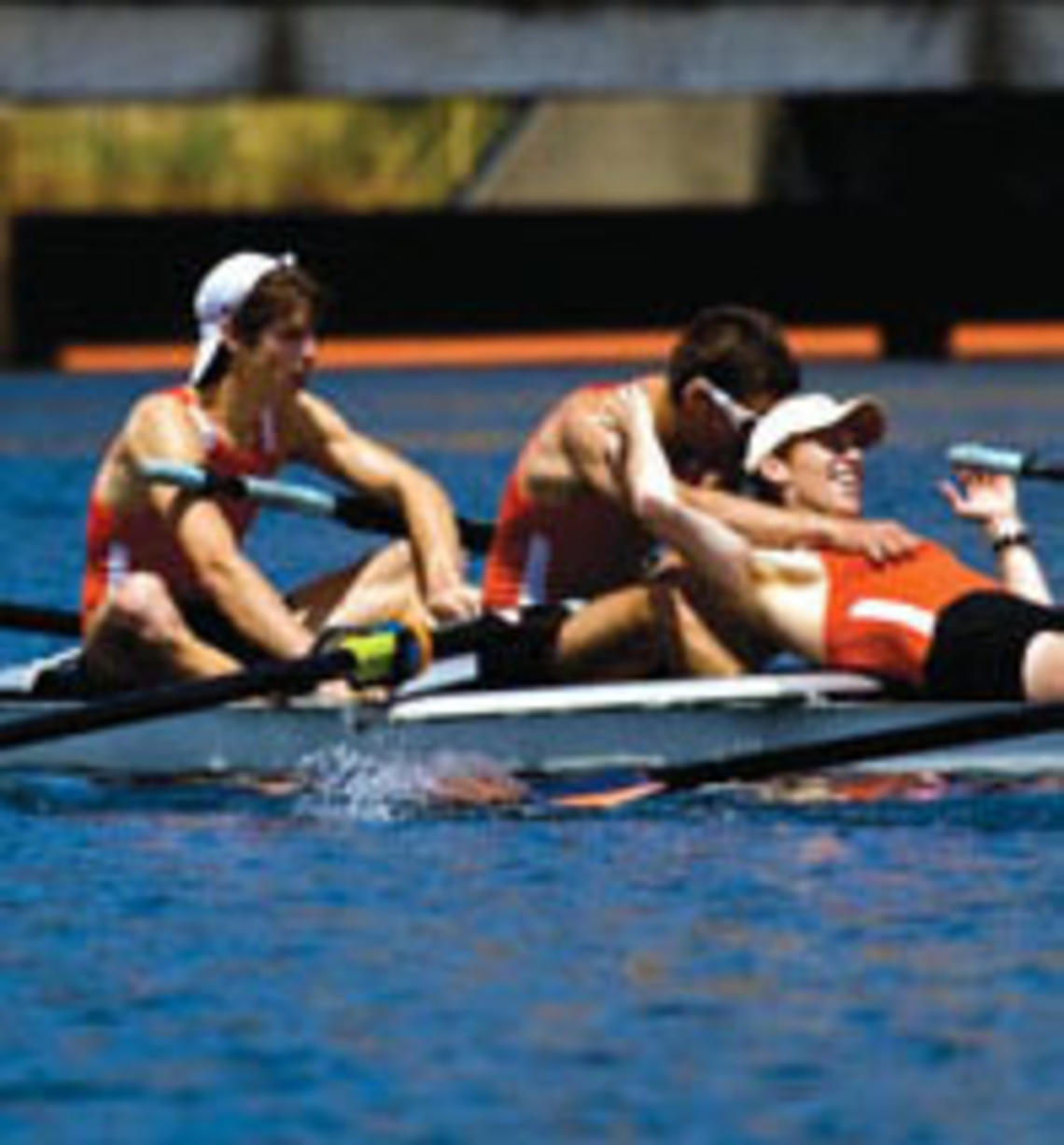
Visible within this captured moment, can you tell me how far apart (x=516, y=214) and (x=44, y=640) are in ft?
93.6

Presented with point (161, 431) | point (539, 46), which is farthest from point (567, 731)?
point (539, 46)

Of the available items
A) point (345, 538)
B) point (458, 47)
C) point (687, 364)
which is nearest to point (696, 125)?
point (458, 47)

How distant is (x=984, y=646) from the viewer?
50.7 ft

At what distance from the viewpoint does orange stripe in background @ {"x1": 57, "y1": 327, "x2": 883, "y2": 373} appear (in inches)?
2148

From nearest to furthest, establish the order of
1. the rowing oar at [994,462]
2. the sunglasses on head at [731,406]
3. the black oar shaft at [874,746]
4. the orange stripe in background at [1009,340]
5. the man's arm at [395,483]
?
the black oar shaft at [874,746] → the sunglasses on head at [731,406] → the rowing oar at [994,462] → the man's arm at [395,483] → the orange stripe in background at [1009,340]

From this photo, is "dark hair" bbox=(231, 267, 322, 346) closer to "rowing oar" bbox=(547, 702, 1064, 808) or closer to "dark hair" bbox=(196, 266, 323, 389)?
"dark hair" bbox=(196, 266, 323, 389)

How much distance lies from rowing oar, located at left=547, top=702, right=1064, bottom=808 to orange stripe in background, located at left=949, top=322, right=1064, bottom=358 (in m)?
38.4

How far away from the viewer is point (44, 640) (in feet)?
79.9

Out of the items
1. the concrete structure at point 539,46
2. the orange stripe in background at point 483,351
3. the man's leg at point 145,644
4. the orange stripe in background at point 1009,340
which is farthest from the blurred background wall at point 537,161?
the man's leg at point 145,644

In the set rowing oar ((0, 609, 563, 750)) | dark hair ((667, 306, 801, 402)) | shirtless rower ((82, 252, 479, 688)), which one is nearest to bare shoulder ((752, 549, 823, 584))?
A: dark hair ((667, 306, 801, 402))

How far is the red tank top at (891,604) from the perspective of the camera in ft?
51.0

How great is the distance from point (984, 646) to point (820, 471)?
72 cm

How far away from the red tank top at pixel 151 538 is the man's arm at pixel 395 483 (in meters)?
0.31

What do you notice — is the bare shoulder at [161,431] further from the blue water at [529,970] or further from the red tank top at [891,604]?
the red tank top at [891,604]
